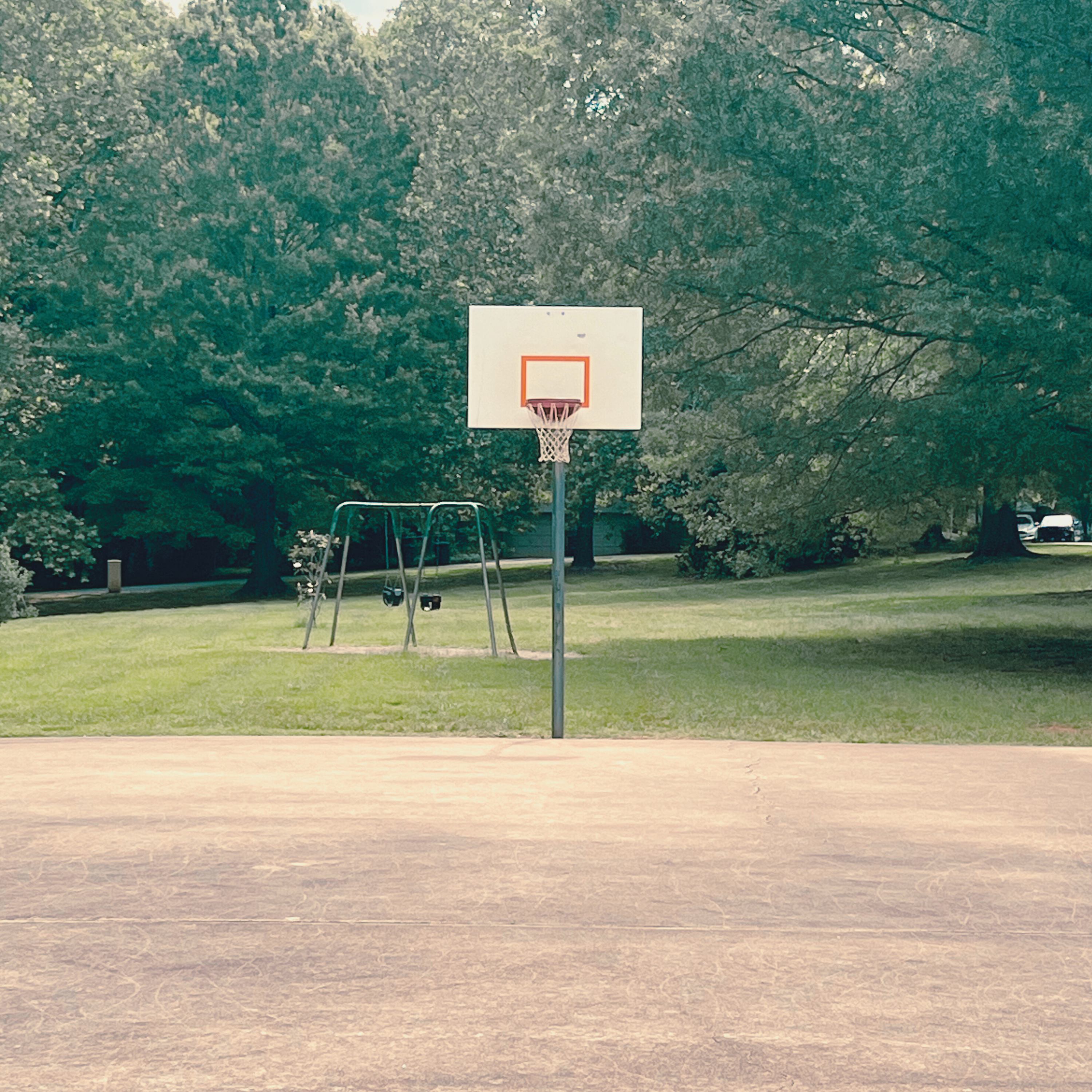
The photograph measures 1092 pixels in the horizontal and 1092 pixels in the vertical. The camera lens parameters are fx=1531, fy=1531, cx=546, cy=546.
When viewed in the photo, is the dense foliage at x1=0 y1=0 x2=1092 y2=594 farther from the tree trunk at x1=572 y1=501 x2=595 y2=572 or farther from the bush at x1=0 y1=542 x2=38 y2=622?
the bush at x1=0 y1=542 x2=38 y2=622

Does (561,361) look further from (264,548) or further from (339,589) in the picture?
(264,548)

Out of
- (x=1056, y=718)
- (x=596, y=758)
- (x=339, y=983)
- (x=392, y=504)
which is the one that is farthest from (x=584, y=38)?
(x=339, y=983)

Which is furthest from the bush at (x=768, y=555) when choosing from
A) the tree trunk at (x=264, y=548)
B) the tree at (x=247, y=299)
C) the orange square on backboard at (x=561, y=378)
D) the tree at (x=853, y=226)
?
the orange square on backboard at (x=561, y=378)

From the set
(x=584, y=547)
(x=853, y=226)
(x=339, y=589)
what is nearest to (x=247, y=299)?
(x=584, y=547)

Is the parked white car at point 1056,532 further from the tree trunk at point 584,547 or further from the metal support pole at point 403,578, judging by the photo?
the metal support pole at point 403,578

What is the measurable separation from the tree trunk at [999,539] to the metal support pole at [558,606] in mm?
31063

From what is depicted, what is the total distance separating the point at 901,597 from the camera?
3222 centimetres

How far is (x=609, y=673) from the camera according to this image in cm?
1719

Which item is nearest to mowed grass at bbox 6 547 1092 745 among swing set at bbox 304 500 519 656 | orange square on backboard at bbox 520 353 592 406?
swing set at bbox 304 500 519 656

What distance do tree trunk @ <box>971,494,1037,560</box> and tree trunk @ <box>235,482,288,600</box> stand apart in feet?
61.3

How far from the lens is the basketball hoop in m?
13.2

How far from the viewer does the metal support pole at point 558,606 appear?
1217cm

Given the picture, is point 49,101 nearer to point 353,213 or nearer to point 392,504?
point 353,213

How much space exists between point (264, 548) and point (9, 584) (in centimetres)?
1055
